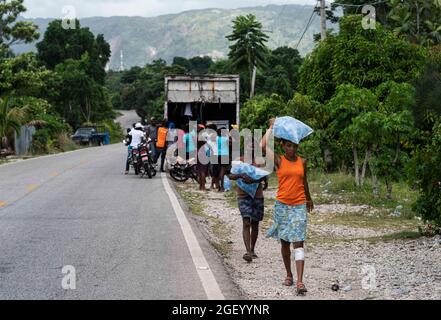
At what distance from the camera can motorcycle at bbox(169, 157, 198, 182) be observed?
21.3m

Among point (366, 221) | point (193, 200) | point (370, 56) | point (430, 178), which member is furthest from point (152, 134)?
point (430, 178)

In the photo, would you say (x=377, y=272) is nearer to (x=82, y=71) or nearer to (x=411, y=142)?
(x=411, y=142)

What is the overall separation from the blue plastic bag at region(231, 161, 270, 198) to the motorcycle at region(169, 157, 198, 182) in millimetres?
12072

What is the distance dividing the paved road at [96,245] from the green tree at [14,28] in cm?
2741

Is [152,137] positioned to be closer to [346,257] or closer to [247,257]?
[346,257]

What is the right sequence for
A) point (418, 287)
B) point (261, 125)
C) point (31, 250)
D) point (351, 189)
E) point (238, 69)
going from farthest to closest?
point (238, 69) → point (261, 125) → point (351, 189) → point (31, 250) → point (418, 287)

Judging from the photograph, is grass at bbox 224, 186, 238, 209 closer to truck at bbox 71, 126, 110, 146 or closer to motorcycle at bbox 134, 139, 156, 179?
motorcycle at bbox 134, 139, 156, 179

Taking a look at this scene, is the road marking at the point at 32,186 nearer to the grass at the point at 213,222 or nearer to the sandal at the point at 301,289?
the grass at the point at 213,222

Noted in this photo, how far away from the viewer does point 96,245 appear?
31.8 ft

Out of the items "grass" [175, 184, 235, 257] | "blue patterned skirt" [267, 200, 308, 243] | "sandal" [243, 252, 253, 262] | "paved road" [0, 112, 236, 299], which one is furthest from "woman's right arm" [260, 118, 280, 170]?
"grass" [175, 184, 235, 257]

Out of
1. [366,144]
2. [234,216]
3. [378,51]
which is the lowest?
[234,216]

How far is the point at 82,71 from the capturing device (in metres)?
63.2

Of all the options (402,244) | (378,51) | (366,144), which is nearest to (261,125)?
(378,51)

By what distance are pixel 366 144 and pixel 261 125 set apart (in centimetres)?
1042
